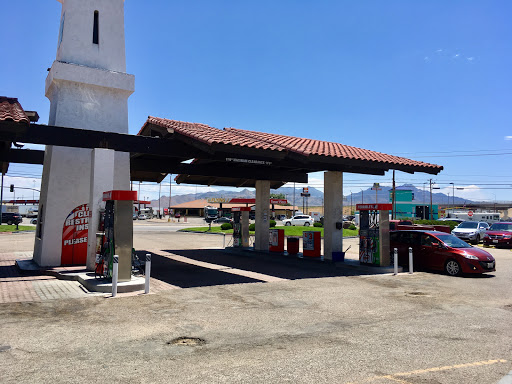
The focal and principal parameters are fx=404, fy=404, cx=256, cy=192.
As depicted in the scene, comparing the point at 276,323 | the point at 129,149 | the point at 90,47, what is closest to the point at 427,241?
the point at 276,323

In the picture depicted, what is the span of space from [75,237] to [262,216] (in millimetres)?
9005

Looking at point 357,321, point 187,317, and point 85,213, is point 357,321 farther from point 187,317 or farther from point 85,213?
point 85,213

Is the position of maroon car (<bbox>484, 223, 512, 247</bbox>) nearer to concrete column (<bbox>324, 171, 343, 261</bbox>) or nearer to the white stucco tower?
concrete column (<bbox>324, 171, 343, 261</bbox>)

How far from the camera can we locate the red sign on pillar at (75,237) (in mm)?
14094

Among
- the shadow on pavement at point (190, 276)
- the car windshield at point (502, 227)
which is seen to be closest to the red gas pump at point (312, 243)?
the shadow on pavement at point (190, 276)

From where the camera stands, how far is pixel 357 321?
7.39 metres

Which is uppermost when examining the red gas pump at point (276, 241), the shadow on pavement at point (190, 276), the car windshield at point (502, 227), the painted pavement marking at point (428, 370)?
the car windshield at point (502, 227)

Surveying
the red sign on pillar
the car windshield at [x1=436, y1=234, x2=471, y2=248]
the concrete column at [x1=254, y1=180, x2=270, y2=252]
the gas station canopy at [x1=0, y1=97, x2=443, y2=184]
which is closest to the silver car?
the gas station canopy at [x1=0, y1=97, x2=443, y2=184]

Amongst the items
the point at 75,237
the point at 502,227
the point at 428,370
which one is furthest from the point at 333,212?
the point at 502,227

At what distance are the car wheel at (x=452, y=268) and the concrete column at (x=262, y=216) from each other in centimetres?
870

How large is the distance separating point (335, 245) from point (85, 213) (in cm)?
958

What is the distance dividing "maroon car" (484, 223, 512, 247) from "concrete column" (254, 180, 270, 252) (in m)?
14.6

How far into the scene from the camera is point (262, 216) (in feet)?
66.5

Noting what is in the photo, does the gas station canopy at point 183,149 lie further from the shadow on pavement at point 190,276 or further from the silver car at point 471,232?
the silver car at point 471,232
